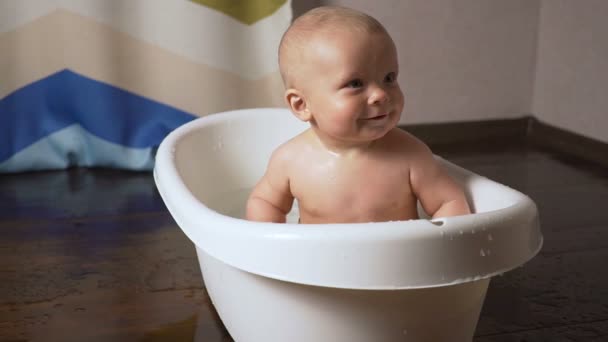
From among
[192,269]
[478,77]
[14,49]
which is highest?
[14,49]

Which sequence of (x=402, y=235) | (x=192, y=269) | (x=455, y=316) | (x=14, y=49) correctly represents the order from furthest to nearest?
(x=14, y=49) → (x=192, y=269) → (x=455, y=316) → (x=402, y=235)

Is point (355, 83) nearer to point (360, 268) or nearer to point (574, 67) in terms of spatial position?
point (360, 268)

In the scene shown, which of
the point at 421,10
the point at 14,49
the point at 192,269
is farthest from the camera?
the point at 421,10

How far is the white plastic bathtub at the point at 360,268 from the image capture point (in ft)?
2.03

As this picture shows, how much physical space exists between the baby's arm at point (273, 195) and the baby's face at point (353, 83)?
112mm

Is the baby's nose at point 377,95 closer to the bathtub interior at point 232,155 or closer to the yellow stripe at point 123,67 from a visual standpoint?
the bathtub interior at point 232,155

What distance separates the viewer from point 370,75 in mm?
779

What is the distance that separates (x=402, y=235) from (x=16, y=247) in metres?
0.81

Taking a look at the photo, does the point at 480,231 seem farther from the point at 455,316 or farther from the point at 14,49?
the point at 14,49

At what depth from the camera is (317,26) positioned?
79 centimetres

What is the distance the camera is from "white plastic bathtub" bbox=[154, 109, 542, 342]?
0.62 metres

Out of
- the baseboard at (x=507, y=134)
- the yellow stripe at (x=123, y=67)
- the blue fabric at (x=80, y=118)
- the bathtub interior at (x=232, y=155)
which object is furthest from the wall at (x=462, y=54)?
the bathtub interior at (x=232, y=155)

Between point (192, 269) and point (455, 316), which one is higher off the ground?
point (455, 316)

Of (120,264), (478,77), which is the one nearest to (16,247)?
(120,264)
